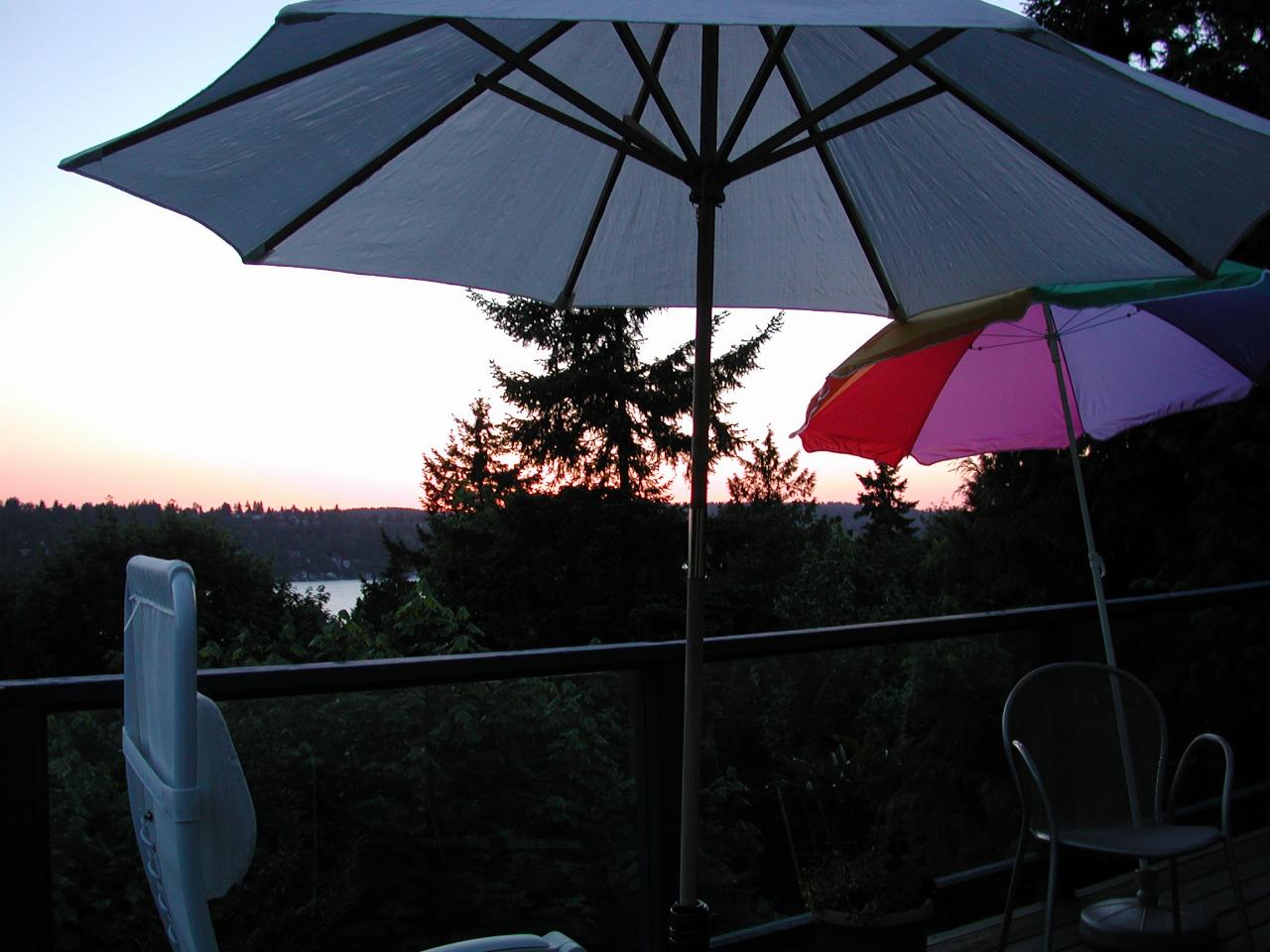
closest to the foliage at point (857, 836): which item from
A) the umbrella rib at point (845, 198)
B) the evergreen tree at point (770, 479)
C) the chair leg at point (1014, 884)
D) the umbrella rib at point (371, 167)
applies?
the chair leg at point (1014, 884)

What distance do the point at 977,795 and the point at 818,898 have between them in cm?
109

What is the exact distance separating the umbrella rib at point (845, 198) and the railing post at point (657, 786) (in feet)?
3.55

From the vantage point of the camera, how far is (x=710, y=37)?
2193 mm

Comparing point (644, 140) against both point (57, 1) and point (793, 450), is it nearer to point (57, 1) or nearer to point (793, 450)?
point (57, 1)

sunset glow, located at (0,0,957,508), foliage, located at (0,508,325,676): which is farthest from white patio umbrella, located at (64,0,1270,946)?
foliage, located at (0,508,325,676)

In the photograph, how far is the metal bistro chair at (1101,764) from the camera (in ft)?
10.4

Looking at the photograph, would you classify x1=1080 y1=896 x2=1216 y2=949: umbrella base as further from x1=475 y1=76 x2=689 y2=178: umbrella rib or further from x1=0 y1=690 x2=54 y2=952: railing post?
x1=0 y1=690 x2=54 y2=952: railing post

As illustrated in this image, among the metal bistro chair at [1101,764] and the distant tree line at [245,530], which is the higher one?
the distant tree line at [245,530]

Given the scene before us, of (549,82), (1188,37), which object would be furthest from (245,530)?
(549,82)

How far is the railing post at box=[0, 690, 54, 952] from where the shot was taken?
2.09 m

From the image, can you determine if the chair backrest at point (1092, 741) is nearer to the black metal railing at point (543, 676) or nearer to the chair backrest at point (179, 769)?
the black metal railing at point (543, 676)

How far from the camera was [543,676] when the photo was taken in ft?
9.02

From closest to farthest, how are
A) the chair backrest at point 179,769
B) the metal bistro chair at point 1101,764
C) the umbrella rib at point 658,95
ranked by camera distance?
the chair backrest at point 179,769 → the umbrella rib at point 658,95 → the metal bistro chair at point 1101,764

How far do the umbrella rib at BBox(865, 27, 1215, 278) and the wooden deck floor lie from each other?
6.93 feet
